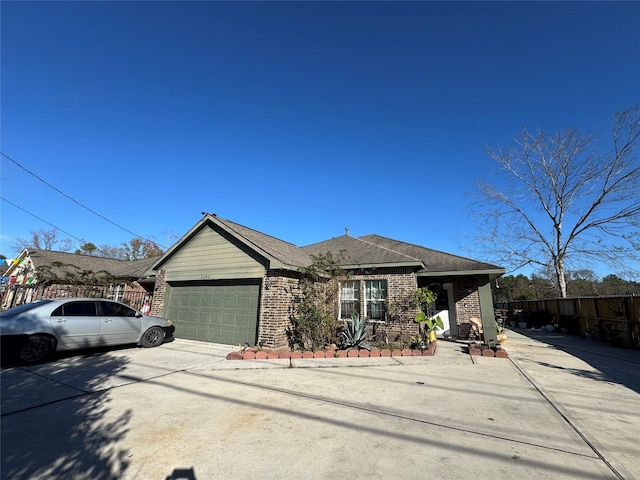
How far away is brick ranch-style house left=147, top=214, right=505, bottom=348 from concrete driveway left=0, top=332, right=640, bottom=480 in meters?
2.77

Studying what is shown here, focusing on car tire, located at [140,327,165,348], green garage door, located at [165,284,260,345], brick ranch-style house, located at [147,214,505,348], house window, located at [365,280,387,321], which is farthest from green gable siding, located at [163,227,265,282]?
house window, located at [365,280,387,321]

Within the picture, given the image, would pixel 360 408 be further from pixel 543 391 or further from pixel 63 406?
pixel 63 406

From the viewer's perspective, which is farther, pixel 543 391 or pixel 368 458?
pixel 543 391

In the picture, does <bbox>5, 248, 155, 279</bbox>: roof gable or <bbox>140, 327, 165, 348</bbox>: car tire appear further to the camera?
<bbox>5, 248, 155, 279</bbox>: roof gable

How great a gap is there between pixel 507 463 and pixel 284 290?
7400 mm

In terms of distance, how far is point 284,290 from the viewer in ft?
31.8

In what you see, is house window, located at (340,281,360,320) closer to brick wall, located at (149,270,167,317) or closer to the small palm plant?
the small palm plant

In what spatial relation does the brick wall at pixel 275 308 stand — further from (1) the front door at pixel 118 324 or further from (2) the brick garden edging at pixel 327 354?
(1) the front door at pixel 118 324

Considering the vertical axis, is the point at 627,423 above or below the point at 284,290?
below

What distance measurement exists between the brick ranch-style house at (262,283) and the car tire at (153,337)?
4.53 ft

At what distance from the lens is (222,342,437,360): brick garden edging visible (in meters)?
8.12

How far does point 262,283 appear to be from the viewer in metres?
9.70

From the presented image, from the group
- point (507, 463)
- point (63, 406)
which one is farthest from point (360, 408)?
point (63, 406)

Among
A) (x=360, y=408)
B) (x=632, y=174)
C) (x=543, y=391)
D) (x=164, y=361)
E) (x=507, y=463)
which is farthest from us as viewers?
(x=632, y=174)
